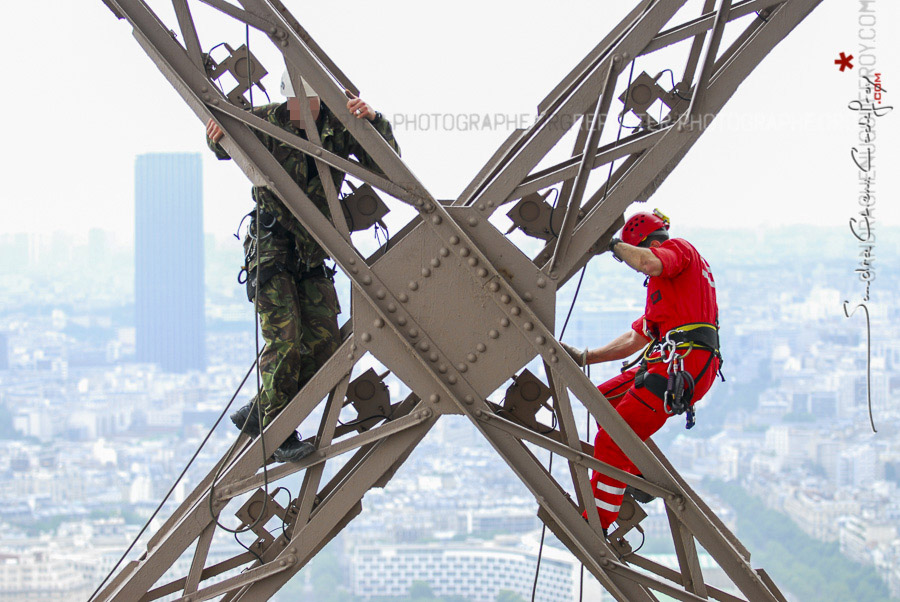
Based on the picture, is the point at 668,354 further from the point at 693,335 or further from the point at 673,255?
the point at 673,255

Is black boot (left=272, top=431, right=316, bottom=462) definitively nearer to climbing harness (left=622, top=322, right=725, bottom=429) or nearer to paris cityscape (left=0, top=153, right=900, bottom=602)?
climbing harness (left=622, top=322, right=725, bottom=429)

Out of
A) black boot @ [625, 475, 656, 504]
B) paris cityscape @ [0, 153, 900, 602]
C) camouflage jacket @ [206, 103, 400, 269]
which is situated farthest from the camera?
paris cityscape @ [0, 153, 900, 602]

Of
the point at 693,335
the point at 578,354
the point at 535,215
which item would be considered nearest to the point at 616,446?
the point at 578,354

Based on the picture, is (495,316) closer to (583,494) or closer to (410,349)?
(410,349)

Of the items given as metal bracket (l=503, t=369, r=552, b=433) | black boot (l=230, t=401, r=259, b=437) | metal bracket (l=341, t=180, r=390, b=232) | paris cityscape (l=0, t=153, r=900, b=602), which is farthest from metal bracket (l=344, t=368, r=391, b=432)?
paris cityscape (l=0, t=153, r=900, b=602)

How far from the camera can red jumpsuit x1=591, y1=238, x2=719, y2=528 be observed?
4605 millimetres

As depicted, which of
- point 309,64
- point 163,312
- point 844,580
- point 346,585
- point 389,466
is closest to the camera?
point 309,64

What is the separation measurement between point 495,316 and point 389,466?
3.30 ft

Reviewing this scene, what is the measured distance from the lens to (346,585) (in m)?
36.2

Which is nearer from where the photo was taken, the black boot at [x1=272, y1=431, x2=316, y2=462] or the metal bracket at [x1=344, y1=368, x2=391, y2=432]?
the black boot at [x1=272, y1=431, x2=316, y2=462]

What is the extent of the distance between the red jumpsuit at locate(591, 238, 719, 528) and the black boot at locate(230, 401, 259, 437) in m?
1.88

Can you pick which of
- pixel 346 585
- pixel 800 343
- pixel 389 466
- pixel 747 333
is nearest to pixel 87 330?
pixel 346 585

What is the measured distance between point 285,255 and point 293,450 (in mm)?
1063

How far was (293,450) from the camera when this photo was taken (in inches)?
177
